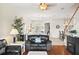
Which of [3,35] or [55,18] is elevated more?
[55,18]

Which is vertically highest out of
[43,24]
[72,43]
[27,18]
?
[27,18]

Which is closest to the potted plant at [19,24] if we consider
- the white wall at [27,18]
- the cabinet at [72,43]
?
the white wall at [27,18]

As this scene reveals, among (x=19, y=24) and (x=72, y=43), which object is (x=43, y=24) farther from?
(x=72, y=43)

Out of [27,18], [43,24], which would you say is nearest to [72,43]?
[43,24]

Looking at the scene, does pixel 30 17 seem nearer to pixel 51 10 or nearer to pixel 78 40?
pixel 51 10

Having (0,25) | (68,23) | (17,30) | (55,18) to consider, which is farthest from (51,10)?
(0,25)

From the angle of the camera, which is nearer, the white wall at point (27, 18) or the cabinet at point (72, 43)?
the white wall at point (27, 18)

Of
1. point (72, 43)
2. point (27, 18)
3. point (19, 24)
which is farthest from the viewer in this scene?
point (72, 43)

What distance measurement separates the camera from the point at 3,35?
364cm

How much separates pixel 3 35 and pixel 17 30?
0.48 m

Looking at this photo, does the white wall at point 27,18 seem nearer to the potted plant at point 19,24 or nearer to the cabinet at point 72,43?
the potted plant at point 19,24

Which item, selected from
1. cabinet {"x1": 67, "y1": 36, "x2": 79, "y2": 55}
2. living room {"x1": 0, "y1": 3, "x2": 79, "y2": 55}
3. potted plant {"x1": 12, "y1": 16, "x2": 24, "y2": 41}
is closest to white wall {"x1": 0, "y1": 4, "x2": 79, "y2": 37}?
living room {"x1": 0, "y1": 3, "x2": 79, "y2": 55}

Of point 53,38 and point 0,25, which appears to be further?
point 53,38

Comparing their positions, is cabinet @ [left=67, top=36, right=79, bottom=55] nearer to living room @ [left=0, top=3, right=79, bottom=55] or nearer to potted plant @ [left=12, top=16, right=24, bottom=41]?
living room @ [left=0, top=3, right=79, bottom=55]
